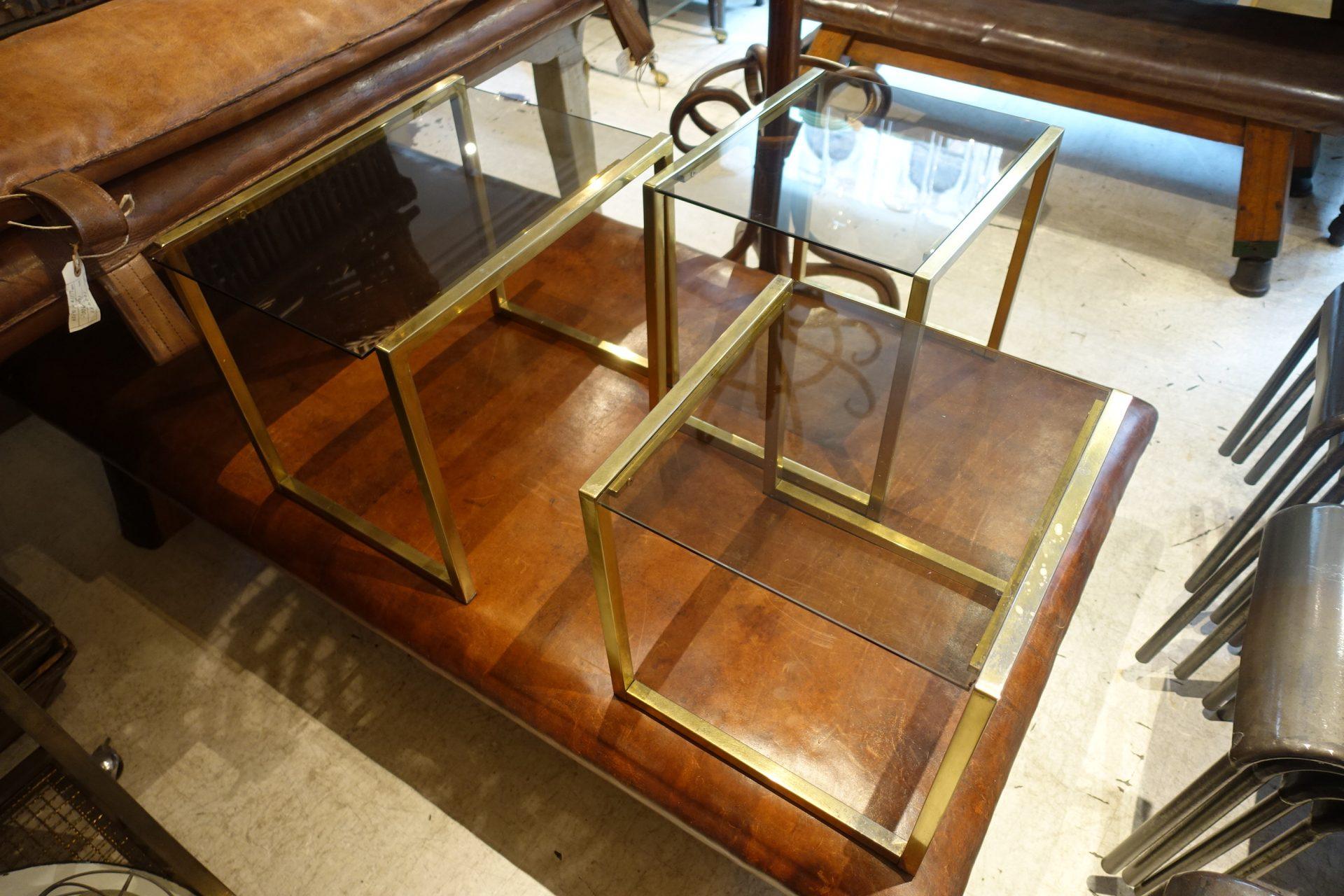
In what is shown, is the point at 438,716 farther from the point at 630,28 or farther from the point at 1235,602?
the point at 630,28

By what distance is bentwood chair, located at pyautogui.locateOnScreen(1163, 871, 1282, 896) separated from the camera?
0.64 m

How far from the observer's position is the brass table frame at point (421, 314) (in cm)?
92

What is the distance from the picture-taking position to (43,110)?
1.08 meters

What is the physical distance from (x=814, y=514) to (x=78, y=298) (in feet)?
2.76

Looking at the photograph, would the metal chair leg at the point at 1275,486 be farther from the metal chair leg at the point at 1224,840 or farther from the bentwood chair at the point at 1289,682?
the metal chair leg at the point at 1224,840

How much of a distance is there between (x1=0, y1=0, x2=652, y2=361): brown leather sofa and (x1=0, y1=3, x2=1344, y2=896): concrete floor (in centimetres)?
41

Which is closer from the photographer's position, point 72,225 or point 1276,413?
point 72,225

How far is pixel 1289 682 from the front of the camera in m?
0.68

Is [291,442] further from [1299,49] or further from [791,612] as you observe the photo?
[1299,49]

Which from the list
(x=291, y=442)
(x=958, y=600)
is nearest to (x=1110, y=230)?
(x=958, y=600)

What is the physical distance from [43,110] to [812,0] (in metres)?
1.57

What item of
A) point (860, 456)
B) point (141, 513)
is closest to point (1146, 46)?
point (860, 456)

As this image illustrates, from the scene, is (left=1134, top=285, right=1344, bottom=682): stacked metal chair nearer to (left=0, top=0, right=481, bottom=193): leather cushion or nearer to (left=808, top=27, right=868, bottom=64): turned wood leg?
(left=808, top=27, right=868, bottom=64): turned wood leg

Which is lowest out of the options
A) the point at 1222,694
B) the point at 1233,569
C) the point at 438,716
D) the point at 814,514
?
the point at 438,716
